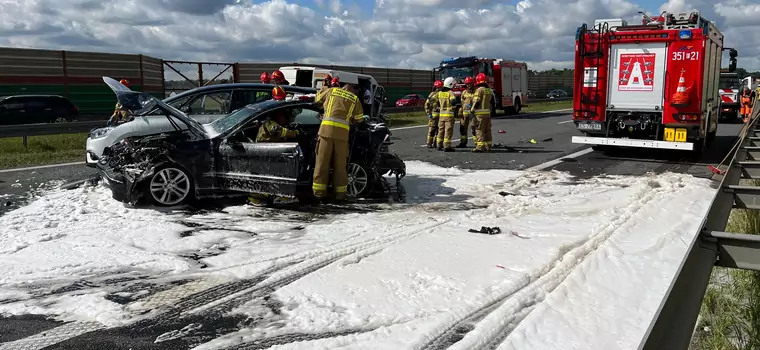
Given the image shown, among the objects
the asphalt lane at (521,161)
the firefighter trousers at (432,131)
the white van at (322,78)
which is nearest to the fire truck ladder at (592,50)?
the asphalt lane at (521,161)

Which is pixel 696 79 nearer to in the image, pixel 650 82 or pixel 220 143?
pixel 650 82

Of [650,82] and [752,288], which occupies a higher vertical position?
[650,82]

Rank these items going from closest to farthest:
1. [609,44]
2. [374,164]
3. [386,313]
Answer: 1. [386,313]
2. [374,164]
3. [609,44]

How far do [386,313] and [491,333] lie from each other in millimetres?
707

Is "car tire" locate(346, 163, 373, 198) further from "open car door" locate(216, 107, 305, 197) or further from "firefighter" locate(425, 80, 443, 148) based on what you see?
"firefighter" locate(425, 80, 443, 148)

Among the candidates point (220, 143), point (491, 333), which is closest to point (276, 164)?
point (220, 143)

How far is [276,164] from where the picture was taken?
719 centimetres

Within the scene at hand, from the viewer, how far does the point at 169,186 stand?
7305 mm

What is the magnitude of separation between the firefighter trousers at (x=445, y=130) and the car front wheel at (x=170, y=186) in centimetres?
743

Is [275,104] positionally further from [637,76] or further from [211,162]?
[637,76]

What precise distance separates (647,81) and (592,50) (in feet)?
4.03

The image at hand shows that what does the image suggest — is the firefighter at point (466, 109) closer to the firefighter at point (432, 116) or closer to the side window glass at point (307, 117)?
the firefighter at point (432, 116)

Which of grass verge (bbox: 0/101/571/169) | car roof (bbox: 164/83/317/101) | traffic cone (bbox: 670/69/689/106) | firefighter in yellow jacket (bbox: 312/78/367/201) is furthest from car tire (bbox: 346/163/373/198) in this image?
grass verge (bbox: 0/101/571/169)

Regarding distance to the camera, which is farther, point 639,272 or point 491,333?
point 639,272
